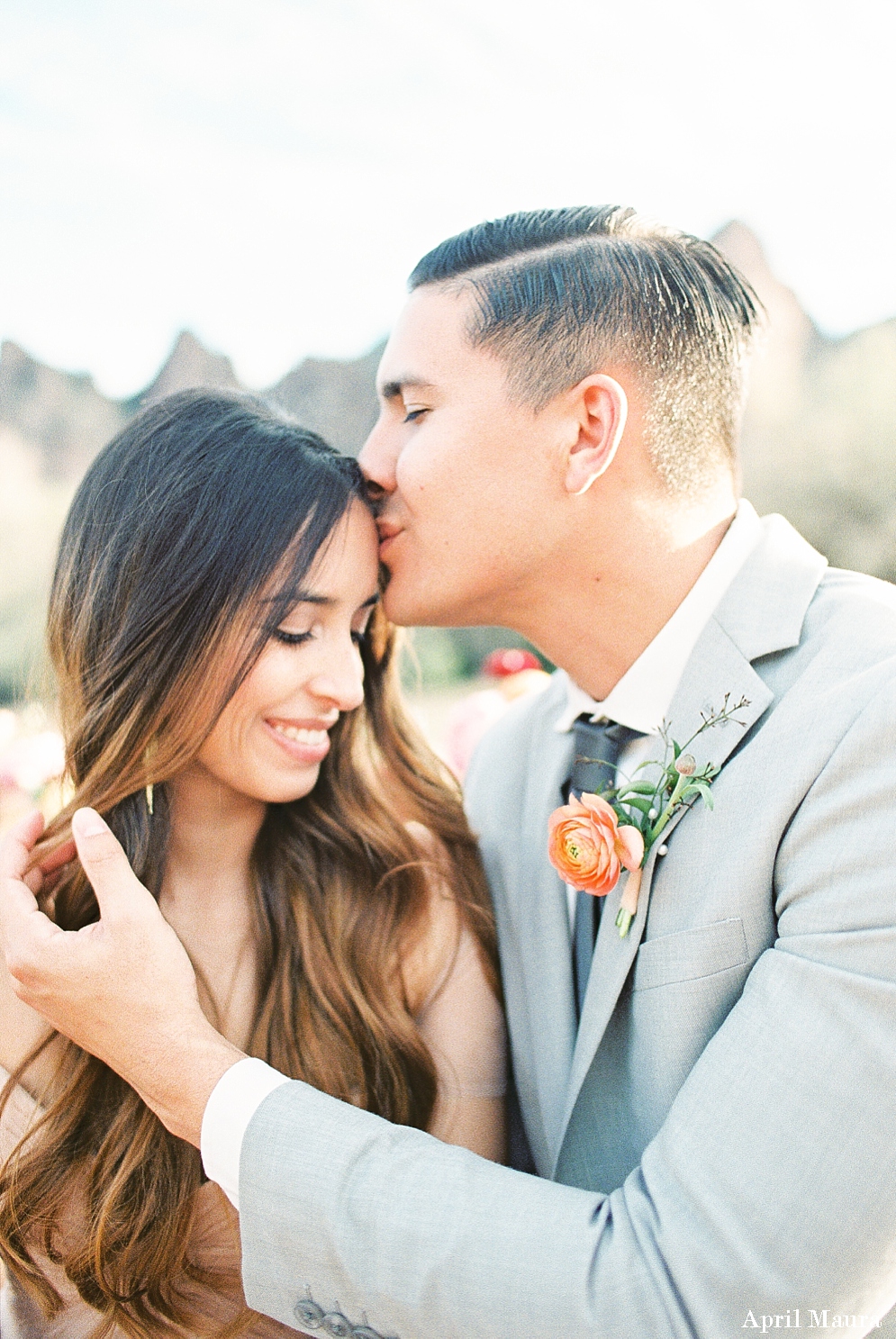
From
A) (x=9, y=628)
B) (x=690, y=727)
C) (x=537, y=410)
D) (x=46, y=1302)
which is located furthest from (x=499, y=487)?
(x=9, y=628)

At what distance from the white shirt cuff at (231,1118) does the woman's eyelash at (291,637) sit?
924mm

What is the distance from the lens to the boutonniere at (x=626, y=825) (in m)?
2.05

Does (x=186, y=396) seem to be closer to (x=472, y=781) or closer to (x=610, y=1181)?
(x=472, y=781)

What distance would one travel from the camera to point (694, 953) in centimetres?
201

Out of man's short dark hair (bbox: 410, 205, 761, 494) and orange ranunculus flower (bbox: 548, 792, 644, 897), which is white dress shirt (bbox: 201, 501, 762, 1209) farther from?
orange ranunculus flower (bbox: 548, 792, 644, 897)

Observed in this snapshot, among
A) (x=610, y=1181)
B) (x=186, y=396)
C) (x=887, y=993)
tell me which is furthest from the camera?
(x=186, y=396)

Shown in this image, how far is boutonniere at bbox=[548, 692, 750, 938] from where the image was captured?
2055mm

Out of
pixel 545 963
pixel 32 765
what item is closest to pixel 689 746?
pixel 545 963

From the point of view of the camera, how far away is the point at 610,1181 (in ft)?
7.07

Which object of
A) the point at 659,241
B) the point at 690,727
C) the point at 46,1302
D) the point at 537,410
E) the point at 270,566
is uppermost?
the point at 659,241

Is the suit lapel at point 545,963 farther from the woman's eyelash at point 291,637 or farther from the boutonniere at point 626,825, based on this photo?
the woman's eyelash at point 291,637

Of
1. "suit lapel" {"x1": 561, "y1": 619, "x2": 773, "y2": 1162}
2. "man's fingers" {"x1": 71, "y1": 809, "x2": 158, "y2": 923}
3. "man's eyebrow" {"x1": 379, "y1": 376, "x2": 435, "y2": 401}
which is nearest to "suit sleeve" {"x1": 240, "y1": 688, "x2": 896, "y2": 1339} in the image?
"suit lapel" {"x1": 561, "y1": 619, "x2": 773, "y2": 1162}

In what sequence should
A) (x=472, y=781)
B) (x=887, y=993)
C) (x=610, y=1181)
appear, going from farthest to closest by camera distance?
(x=472, y=781)
(x=610, y=1181)
(x=887, y=993)

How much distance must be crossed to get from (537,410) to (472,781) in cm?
117
